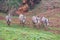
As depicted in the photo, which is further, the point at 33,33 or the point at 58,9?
the point at 58,9

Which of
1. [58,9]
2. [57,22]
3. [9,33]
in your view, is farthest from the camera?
[58,9]

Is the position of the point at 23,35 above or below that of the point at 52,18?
above

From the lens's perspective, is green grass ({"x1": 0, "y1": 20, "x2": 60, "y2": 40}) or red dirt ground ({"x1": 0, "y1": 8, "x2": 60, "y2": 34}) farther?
red dirt ground ({"x1": 0, "y1": 8, "x2": 60, "y2": 34})

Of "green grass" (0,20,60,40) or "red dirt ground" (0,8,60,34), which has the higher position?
"green grass" (0,20,60,40)

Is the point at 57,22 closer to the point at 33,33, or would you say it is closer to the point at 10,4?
the point at 33,33

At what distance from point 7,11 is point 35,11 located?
348 centimetres

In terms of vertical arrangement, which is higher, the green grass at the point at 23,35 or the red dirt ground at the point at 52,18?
the green grass at the point at 23,35

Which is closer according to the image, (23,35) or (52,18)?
(23,35)

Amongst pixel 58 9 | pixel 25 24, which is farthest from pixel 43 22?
pixel 58 9

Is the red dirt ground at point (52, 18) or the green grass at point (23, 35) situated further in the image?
the red dirt ground at point (52, 18)

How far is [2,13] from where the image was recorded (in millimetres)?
27688

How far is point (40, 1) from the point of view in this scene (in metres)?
28.8

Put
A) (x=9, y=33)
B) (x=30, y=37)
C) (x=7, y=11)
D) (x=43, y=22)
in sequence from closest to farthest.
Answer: (x=30, y=37) → (x=9, y=33) → (x=43, y=22) → (x=7, y=11)

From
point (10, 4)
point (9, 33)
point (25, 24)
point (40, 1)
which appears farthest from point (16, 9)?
point (9, 33)
